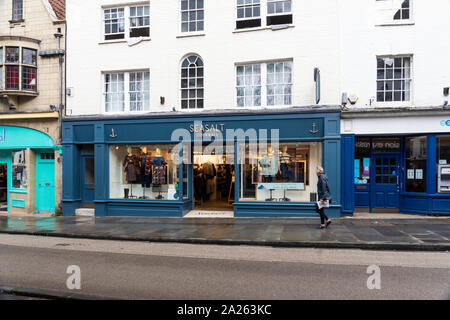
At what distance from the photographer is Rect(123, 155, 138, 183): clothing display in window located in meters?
14.8

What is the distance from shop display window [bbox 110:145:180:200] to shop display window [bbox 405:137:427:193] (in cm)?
907

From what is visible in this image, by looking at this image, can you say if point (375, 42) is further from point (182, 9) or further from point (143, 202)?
point (143, 202)

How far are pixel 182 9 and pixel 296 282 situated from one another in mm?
12138

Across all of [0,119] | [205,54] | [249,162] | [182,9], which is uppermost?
[182,9]

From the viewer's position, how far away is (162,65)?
559 inches

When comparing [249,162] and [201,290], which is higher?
[249,162]

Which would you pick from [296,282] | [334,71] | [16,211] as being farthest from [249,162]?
[16,211]

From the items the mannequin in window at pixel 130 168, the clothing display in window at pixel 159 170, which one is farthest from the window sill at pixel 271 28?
the mannequin in window at pixel 130 168

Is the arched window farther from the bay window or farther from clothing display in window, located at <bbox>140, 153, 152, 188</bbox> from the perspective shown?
the bay window

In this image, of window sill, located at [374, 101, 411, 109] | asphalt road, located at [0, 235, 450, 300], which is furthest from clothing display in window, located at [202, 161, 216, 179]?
window sill, located at [374, 101, 411, 109]

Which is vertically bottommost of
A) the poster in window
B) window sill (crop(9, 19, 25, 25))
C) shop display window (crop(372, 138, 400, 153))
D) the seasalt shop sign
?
the poster in window

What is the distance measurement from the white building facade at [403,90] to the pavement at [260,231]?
1443 millimetres

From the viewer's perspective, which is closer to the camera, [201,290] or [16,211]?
[201,290]

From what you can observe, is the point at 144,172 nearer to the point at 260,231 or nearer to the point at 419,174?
the point at 260,231
